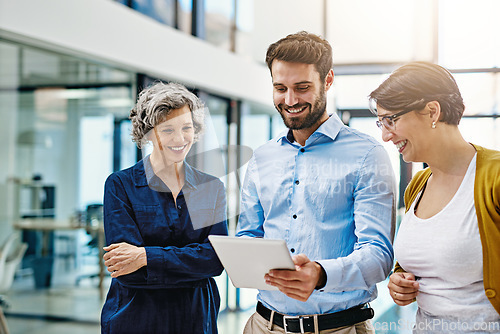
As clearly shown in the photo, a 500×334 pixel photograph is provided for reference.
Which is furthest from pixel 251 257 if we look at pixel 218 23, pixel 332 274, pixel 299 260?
pixel 218 23

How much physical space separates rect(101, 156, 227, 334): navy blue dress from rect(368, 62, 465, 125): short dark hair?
0.69m

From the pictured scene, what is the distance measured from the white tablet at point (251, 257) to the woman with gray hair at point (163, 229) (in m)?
0.22

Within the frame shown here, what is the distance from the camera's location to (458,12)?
2621 mm

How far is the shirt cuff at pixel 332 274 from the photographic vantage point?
150 centimetres

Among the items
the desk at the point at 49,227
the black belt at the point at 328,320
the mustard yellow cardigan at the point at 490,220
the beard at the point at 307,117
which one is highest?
the beard at the point at 307,117

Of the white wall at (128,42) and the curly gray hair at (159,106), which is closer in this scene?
A: the curly gray hair at (159,106)

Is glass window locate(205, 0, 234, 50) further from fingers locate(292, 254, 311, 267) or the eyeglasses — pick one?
fingers locate(292, 254, 311, 267)

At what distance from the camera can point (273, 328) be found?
1728 millimetres

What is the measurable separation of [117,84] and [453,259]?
3.95 m

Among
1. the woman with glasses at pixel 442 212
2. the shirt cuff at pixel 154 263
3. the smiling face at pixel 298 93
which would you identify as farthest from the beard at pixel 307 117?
the shirt cuff at pixel 154 263

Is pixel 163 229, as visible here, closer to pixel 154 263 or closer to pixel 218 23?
pixel 154 263

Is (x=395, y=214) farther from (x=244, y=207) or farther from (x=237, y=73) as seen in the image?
(x=237, y=73)

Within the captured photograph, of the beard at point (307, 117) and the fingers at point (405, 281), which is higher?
the beard at point (307, 117)

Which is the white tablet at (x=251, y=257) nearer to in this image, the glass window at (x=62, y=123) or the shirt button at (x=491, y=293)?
the shirt button at (x=491, y=293)
